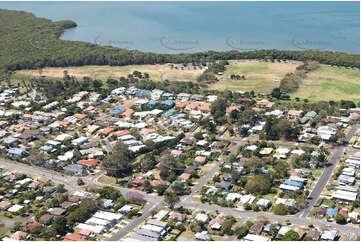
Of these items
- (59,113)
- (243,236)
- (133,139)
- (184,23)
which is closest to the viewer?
(243,236)

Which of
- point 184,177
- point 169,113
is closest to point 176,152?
point 184,177

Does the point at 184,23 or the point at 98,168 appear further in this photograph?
the point at 184,23

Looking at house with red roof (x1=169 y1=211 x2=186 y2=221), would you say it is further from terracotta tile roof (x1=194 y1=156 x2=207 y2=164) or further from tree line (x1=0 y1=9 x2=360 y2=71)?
tree line (x1=0 y1=9 x2=360 y2=71)

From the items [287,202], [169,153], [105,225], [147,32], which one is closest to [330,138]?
[287,202]

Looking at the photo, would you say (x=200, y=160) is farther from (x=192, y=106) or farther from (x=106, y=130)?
(x=192, y=106)

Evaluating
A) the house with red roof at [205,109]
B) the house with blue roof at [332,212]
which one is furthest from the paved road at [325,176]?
the house with red roof at [205,109]

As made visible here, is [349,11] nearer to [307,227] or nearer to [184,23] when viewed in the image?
[184,23]

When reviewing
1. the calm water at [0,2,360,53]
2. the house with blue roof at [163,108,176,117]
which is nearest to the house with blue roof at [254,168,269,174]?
the house with blue roof at [163,108,176,117]
